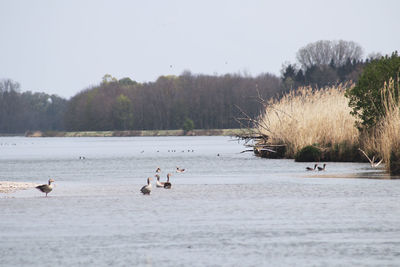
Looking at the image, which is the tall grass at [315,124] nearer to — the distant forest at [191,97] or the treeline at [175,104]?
the distant forest at [191,97]

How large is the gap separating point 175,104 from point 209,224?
119m

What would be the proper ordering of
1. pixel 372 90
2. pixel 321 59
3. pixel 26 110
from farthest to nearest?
1. pixel 26 110
2. pixel 321 59
3. pixel 372 90

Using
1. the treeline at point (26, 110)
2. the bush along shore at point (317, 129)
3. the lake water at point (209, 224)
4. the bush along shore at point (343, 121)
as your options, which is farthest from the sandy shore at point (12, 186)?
the treeline at point (26, 110)

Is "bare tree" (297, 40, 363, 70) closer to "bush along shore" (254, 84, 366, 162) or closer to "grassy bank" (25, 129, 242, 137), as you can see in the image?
"grassy bank" (25, 129, 242, 137)

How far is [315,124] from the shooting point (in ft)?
115

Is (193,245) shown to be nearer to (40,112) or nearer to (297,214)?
(297,214)

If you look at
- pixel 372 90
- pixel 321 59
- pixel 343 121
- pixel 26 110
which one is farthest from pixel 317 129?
pixel 26 110

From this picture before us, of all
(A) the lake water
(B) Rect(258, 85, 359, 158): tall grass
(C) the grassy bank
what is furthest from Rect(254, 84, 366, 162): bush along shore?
(C) the grassy bank

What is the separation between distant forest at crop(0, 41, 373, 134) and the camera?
4584 inches

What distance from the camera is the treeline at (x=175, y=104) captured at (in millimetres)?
128625

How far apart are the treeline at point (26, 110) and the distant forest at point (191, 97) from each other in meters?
1.87

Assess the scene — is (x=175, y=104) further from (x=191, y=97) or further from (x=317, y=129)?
(x=317, y=129)

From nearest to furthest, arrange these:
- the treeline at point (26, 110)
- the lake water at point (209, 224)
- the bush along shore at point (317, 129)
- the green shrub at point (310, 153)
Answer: the lake water at point (209, 224)
the bush along shore at point (317, 129)
the green shrub at point (310, 153)
the treeline at point (26, 110)

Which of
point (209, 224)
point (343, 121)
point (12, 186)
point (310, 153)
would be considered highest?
point (343, 121)
